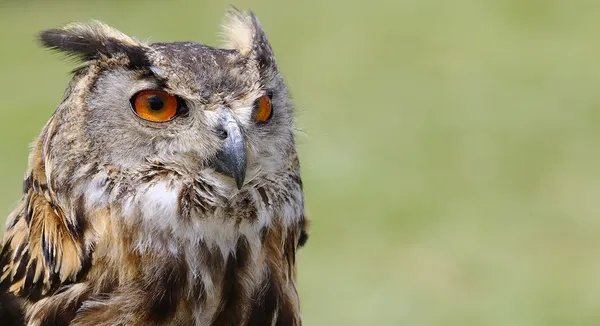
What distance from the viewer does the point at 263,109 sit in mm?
2475

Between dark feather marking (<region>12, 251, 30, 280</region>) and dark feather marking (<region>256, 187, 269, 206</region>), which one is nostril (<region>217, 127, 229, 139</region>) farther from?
dark feather marking (<region>12, 251, 30, 280</region>)

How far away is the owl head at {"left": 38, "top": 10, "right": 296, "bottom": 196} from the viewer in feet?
7.77

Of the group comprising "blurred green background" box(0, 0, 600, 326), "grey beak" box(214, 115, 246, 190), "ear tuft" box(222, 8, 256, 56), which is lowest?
"blurred green background" box(0, 0, 600, 326)

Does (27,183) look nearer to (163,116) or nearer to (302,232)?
(163,116)

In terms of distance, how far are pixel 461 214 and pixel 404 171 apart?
0.67 metres

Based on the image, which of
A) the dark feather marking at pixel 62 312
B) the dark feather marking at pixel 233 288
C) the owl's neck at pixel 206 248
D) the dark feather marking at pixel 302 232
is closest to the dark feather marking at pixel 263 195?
the owl's neck at pixel 206 248

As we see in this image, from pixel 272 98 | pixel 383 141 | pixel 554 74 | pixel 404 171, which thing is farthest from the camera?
pixel 554 74

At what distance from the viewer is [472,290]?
603 centimetres

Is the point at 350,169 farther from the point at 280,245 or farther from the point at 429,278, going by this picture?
the point at 280,245

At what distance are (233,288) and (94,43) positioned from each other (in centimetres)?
70

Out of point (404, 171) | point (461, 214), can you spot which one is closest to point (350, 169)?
point (404, 171)

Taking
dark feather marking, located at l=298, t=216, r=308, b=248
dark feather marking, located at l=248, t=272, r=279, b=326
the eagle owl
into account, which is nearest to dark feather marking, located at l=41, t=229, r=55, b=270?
the eagle owl

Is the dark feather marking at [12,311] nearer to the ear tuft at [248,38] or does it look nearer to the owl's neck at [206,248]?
the owl's neck at [206,248]

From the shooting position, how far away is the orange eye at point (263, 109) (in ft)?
8.02
